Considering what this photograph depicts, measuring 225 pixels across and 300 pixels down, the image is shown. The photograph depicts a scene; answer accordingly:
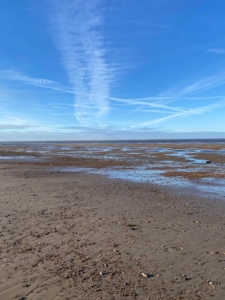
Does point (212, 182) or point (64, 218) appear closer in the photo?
point (64, 218)

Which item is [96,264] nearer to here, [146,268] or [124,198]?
[146,268]

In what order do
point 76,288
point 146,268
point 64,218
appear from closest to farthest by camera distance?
point 76,288 < point 146,268 < point 64,218

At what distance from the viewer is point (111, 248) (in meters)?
8.21

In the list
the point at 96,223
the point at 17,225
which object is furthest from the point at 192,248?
the point at 17,225

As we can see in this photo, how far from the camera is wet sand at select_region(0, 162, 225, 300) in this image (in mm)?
6074

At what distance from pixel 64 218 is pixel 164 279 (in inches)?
228

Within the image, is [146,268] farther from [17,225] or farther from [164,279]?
[17,225]

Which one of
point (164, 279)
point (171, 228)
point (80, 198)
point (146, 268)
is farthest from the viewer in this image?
point (80, 198)

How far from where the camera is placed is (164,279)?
648 cm

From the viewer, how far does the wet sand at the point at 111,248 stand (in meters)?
6.07

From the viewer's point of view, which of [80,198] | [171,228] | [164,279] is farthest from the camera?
[80,198]

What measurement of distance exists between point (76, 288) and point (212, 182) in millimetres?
16863

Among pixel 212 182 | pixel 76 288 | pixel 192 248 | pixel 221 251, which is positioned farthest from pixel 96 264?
pixel 212 182

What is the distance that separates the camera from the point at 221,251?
7.97 m
